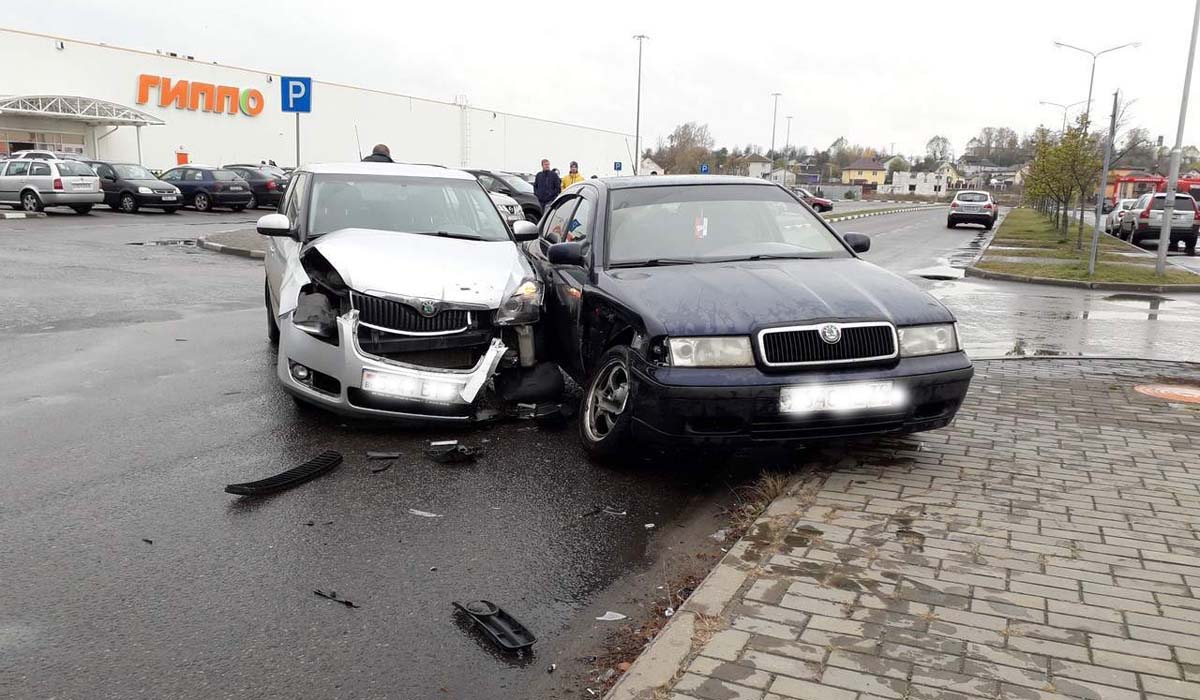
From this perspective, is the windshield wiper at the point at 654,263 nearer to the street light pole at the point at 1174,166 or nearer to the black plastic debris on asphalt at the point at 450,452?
the black plastic debris on asphalt at the point at 450,452

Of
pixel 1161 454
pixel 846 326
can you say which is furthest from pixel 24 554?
pixel 1161 454

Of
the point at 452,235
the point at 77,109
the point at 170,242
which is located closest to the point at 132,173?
the point at 170,242

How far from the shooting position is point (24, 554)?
3904 mm

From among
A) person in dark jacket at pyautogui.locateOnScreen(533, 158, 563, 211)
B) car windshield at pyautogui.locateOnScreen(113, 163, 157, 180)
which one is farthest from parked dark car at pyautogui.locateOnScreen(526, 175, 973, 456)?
car windshield at pyautogui.locateOnScreen(113, 163, 157, 180)

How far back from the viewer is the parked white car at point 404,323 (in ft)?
18.6

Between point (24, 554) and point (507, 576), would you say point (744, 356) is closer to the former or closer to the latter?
point (507, 576)

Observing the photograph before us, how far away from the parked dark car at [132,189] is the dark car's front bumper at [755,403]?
26754 millimetres

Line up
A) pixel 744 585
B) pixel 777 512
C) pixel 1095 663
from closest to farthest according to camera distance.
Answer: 1. pixel 1095 663
2. pixel 744 585
3. pixel 777 512

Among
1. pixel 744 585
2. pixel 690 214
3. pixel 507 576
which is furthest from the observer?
pixel 690 214

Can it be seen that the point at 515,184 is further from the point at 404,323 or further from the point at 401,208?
the point at 404,323

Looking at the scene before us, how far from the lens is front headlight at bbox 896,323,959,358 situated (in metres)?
4.92

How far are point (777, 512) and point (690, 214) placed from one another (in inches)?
98.4

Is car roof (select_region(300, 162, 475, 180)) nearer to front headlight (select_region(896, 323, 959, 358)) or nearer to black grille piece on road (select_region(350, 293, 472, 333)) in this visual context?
black grille piece on road (select_region(350, 293, 472, 333))

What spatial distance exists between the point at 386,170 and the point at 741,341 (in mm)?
4407
